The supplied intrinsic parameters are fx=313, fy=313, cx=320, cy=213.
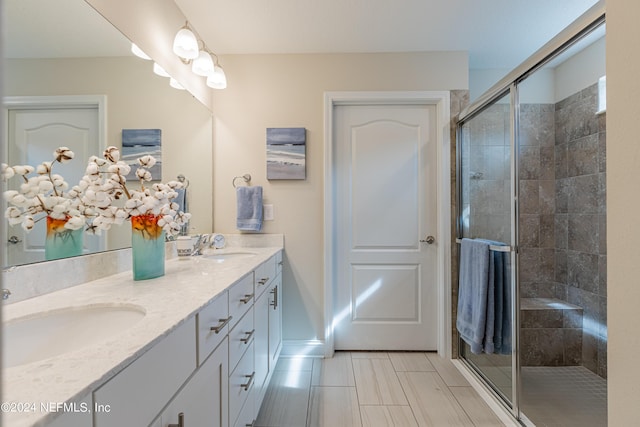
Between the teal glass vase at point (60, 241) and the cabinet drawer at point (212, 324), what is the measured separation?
60cm

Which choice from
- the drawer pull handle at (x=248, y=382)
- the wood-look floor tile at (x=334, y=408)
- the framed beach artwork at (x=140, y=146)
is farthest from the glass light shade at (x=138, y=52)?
the wood-look floor tile at (x=334, y=408)

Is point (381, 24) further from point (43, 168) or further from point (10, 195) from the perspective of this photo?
point (10, 195)

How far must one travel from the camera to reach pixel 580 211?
2.23m

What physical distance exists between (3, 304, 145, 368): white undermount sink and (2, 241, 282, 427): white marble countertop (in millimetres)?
19

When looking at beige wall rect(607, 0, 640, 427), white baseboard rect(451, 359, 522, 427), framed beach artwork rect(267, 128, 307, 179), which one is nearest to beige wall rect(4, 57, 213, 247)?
framed beach artwork rect(267, 128, 307, 179)

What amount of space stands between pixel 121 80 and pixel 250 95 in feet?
3.62

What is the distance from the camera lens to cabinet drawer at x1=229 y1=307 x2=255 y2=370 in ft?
Answer: 3.92

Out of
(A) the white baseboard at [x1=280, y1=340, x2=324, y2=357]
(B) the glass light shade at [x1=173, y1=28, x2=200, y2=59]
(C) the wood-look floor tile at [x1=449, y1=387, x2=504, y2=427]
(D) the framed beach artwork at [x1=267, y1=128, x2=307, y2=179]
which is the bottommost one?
(C) the wood-look floor tile at [x1=449, y1=387, x2=504, y2=427]

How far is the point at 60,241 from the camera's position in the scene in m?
1.12

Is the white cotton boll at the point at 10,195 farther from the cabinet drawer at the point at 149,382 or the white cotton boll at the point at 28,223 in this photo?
the cabinet drawer at the point at 149,382

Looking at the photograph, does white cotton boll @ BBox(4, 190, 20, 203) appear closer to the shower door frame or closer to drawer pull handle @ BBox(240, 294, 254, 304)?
drawer pull handle @ BBox(240, 294, 254, 304)

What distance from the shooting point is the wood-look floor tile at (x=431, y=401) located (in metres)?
1.68

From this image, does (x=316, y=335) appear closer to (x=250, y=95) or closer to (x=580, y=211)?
(x=250, y=95)

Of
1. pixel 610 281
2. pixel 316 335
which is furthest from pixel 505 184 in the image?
pixel 316 335
